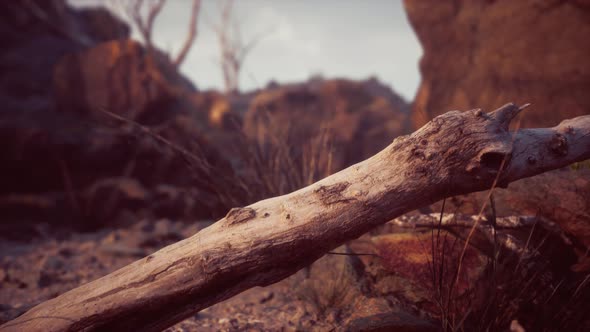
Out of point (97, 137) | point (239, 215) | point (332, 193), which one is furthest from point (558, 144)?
point (97, 137)

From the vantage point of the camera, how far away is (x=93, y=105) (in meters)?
6.48

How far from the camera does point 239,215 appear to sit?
56.5 inches

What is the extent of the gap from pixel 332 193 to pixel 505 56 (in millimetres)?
5107

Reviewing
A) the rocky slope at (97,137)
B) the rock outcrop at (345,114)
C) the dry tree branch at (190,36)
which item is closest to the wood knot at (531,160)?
the rocky slope at (97,137)

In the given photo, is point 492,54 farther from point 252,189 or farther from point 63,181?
point 63,181

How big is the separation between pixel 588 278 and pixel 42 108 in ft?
27.9

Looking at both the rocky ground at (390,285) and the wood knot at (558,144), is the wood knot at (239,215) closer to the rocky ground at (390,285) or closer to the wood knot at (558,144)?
the rocky ground at (390,285)

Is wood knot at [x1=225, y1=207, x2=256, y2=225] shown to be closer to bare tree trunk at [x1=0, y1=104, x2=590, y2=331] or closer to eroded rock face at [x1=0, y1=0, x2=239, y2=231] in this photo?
bare tree trunk at [x1=0, y1=104, x2=590, y2=331]

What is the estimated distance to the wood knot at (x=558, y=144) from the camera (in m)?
1.54

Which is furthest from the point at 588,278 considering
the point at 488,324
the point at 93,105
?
the point at 93,105

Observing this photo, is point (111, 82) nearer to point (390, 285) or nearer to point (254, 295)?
point (254, 295)

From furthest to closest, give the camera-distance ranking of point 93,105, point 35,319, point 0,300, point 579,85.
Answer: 1. point 93,105
2. point 579,85
3. point 0,300
4. point 35,319

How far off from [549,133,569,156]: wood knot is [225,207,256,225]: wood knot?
1465 mm

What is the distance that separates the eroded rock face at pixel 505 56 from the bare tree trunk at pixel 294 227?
5.72 ft
